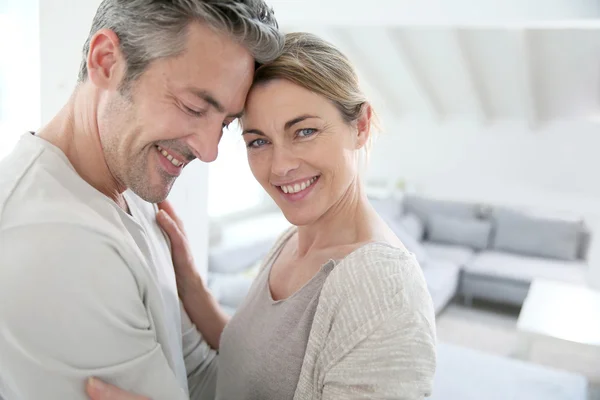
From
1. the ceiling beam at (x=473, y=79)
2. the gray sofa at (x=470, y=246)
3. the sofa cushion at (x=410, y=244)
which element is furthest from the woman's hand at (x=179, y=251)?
the ceiling beam at (x=473, y=79)

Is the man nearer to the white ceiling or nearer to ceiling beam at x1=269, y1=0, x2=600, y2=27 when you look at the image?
ceiling beam at x1=269, y1=0, x2=600, y2=27

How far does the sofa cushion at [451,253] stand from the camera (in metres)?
5.17

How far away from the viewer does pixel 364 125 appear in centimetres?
134

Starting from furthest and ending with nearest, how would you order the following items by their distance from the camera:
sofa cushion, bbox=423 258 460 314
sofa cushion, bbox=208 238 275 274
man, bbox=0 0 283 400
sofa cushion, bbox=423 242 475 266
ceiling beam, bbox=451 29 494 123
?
sofa cushion, bbox=423 242 475 266, ceiling beam, bbox=451 29 494 123, sofa cushion, bbox=423 258 460 314, sofa cushion, bbox=208 238 275 274, man, bbox=0 0 283 400

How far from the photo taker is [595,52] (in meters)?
4.62

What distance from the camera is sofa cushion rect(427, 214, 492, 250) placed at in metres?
5.56

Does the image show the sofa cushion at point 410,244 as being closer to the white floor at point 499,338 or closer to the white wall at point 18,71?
the white floor at point 499,338

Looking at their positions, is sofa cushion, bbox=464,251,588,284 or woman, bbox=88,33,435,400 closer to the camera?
woman, bbox=88,33,435,400

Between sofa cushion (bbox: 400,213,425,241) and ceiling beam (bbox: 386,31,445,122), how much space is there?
1450 mm

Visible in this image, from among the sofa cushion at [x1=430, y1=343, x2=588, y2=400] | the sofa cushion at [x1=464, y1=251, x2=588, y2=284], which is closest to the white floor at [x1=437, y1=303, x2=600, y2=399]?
the sofa cushion at [x1=464, y1=251, x2=588, y2=284]

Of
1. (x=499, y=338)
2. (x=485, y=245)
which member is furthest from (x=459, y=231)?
(x=499, y=338)

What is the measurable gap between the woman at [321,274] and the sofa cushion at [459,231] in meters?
4.46

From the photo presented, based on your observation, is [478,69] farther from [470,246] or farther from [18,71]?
[18,71]

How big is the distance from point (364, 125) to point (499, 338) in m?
3.51
